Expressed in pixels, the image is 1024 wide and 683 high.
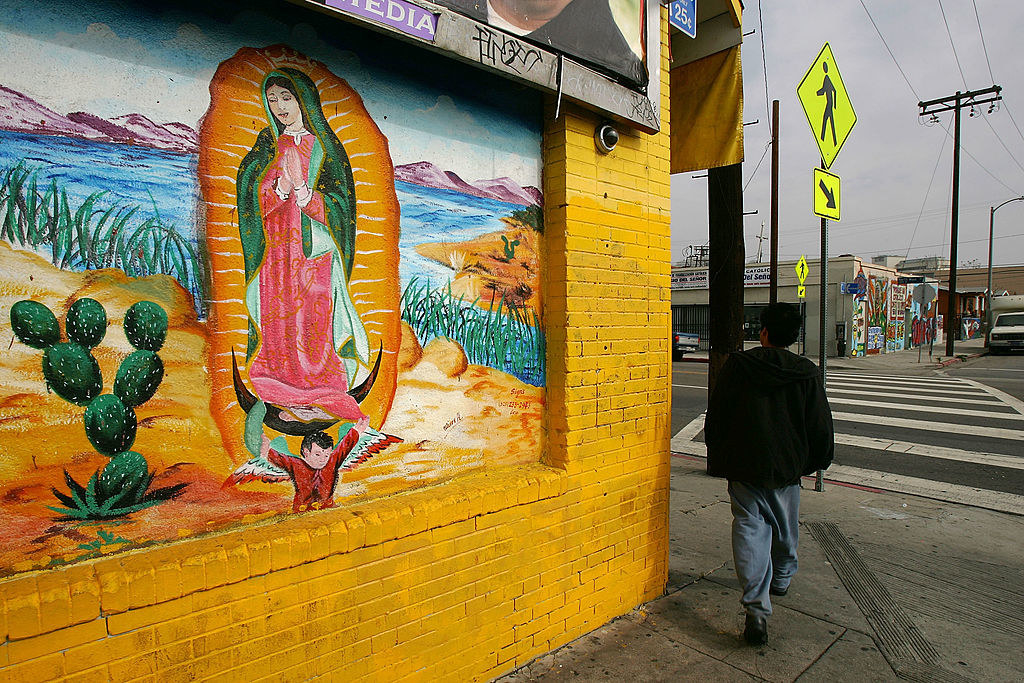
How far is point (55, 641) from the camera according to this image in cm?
182

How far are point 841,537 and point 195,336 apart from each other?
16.9 feet

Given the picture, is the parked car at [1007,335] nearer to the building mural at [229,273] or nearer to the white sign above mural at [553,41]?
the white sign above mural at [553,41]

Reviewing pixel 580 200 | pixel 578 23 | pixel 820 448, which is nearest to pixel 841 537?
pixel 820 448

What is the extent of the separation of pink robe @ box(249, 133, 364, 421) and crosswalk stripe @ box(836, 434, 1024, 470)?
26.8ft

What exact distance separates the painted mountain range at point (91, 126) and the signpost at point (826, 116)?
16.1 feet

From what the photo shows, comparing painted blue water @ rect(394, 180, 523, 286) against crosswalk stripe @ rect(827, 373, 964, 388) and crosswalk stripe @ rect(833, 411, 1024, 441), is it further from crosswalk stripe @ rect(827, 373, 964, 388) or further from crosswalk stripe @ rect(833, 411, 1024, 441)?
crosswalk stripe @ rect(827, 373, 964, 388)

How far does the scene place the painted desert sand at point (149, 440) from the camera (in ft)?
6.12

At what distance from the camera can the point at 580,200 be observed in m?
3.39

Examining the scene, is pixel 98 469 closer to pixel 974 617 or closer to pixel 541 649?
pixel 541 649

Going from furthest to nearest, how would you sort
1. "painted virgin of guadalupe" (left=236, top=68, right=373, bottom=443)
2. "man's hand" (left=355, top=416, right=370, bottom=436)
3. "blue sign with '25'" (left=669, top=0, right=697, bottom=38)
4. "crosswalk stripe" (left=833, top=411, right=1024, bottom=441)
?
"crosswalk stripe" (left=833, top=411, right=1024, bottom=441) → "blue sign with '25'" (left=669, top=0, right=697, bottom=38) → "man's hand" (left=355, top=416, right=370, bottom=436) → "painted virgin of guadalupe" (left=236, top=68, right=373, bottom=443)

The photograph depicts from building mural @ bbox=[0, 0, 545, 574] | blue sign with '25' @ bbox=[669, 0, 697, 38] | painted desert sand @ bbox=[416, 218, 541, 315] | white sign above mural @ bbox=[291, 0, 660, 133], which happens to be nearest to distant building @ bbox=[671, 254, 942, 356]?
blue sign with '25' @ bbox=[669, 0, 697, 38]

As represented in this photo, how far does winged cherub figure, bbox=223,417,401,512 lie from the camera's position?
2371mm

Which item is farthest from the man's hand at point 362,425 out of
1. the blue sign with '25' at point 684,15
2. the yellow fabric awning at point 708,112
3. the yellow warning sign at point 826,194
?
the yellow warning sign at point 826,194

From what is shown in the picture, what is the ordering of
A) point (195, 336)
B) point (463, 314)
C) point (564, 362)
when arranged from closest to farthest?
point (195, 336) → point (463, 314) → point (564, 362)
